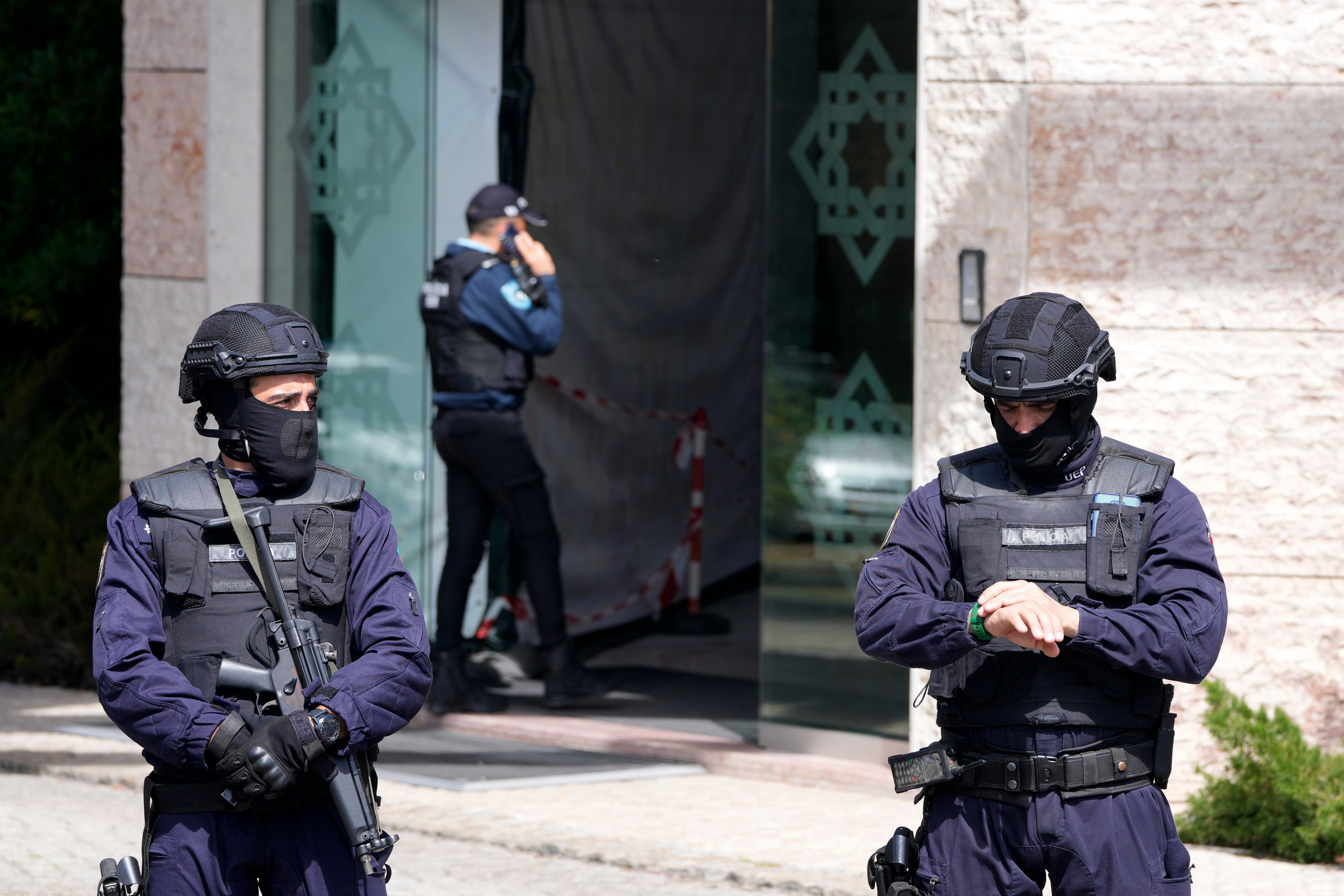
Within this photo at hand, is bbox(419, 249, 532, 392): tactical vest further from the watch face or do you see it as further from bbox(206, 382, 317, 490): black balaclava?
the watch face

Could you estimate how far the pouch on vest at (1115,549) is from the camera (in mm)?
3592

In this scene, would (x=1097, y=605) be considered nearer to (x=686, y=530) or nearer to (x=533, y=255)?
(x=533, y=255)

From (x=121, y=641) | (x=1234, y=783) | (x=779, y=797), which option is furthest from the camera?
(x=779, y=797)

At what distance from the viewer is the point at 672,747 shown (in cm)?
747

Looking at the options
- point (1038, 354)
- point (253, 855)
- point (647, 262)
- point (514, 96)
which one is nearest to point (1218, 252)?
point (1038, 354)

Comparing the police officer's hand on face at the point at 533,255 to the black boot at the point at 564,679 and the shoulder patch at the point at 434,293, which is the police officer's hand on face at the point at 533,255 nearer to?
the shoulder patch at the point at 434,293

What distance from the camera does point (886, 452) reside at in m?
6.97

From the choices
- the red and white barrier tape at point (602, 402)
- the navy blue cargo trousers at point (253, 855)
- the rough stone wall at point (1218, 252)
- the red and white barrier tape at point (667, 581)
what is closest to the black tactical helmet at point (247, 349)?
the navy blue cargo trousers at point (253, 855)

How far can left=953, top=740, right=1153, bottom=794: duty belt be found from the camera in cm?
354

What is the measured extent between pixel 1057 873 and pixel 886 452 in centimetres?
349

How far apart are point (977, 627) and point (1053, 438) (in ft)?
1.47

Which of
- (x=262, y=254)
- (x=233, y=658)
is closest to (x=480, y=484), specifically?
(x=262, y=254)

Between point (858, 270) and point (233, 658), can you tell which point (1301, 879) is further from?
point (233, 658)

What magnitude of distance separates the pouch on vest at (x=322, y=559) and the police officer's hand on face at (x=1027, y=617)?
4.15 feet
